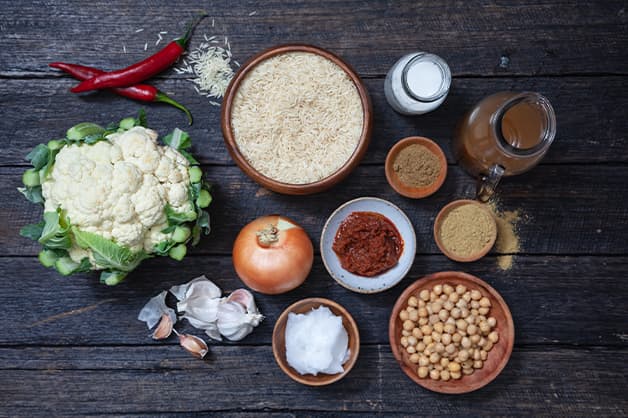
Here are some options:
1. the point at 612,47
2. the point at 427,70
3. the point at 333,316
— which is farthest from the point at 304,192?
the point at 612,47

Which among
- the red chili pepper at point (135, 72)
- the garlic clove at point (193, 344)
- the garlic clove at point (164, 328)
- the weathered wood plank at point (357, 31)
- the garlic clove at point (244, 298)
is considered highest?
the weathered wood plank at point (357, 31)

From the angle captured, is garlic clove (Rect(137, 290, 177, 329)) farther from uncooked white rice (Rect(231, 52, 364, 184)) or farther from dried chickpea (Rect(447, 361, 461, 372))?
dried chickpea (Rect(447, 361, 461, 372))

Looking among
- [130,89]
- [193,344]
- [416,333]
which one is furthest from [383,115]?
[193,344]

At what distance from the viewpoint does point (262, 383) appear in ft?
5.90

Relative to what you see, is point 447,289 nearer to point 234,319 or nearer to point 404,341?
point 404,341

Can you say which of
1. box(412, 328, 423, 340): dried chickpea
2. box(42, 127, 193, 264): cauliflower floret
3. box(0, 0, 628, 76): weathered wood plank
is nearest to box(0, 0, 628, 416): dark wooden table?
box(0, 0, 628, 76): weathered wood plank

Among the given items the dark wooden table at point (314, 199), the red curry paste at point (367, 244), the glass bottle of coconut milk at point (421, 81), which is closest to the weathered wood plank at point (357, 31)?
the dark wooden table at point (314, 199)

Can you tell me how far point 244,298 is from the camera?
1.75 metres

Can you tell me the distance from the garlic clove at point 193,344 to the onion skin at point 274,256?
0.26 m

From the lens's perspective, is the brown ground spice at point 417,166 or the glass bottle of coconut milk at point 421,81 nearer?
the glass bottle of coconut milk at point 421,81

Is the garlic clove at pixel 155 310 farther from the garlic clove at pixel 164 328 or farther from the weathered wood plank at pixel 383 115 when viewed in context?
the weathered wood plank at pixel 383 115

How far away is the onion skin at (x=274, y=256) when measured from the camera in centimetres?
162

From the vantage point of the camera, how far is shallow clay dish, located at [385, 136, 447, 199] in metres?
1.72

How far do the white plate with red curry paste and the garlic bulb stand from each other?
0.89 feet
